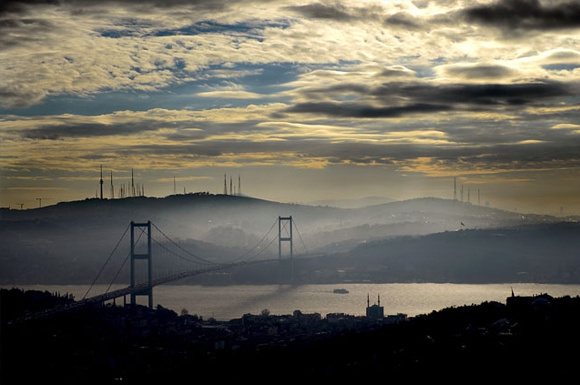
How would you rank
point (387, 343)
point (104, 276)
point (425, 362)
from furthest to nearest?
1. point (104, 276)
2. point (387, 343)
3. point (425, 362)

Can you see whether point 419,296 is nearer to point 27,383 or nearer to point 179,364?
point 179,364

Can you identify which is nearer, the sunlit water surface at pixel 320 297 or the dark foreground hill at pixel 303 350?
the dark foreground hill at pixel 303 350

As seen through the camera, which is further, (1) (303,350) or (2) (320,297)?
(2) (320,297)

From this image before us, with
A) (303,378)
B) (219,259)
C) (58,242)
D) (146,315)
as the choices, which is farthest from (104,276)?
(303,378)

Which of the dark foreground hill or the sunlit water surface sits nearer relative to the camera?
the dark foreground hill
